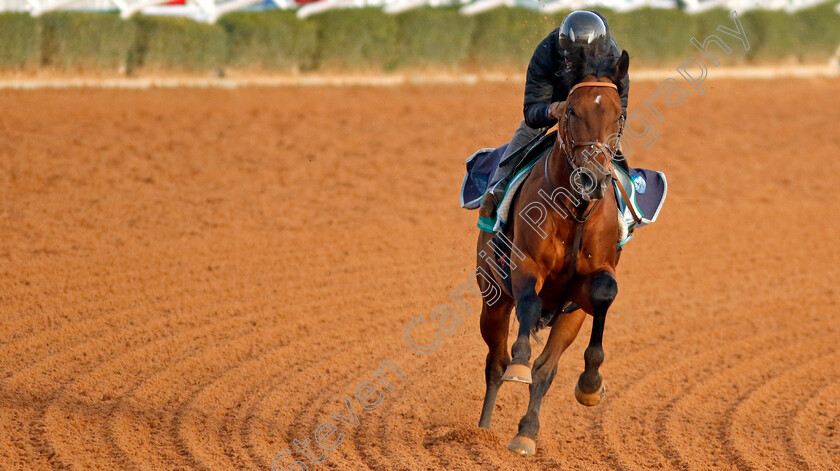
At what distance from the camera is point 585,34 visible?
475cm

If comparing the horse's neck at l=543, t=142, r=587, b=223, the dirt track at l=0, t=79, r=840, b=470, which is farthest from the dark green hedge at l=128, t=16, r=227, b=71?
the horse's neck at l=543, t=142, r=587, b=223

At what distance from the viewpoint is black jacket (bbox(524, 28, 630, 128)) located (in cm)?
523

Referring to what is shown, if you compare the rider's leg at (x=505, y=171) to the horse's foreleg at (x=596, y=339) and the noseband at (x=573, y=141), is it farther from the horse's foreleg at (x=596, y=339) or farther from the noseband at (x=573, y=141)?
the horse's foreleg at (x=596, y=339)

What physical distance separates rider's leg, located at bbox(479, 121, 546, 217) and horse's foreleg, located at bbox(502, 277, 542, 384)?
895mm

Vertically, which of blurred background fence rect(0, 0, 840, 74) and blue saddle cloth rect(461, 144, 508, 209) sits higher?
blurred background fence rect(0, 0, 840, 74)

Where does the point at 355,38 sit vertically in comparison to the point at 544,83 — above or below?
above

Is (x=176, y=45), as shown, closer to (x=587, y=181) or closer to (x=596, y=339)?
(x=596, y=339)

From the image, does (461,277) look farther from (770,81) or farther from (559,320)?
(770,81)

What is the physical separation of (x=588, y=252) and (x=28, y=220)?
7036 millimetres

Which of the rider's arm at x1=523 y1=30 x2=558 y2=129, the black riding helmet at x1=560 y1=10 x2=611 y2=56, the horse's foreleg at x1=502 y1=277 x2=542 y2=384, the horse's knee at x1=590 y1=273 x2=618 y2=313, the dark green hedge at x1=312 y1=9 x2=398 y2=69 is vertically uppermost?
the dark green hedge at x1=312 y1=9 x2=398 y2=69

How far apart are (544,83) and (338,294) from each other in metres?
3.80

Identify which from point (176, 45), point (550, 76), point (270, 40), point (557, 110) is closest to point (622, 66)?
point (557, 110)

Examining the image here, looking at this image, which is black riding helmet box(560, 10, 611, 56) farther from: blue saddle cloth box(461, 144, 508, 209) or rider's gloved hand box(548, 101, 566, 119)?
blue saddle cloth box(461, 144, 508, 209)

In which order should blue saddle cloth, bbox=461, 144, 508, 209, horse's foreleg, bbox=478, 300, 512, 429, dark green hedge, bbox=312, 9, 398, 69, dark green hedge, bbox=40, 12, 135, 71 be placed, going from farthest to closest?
1. dark green hedge, bbox=312, 9, 398, 69
2. dark green hedge, bbox=40, 12, 135, 71
3. blue saddle cloth, bbox=461, 144, 508, 209
4. horse's foreleg, bbox=478, 300, 512, 429
